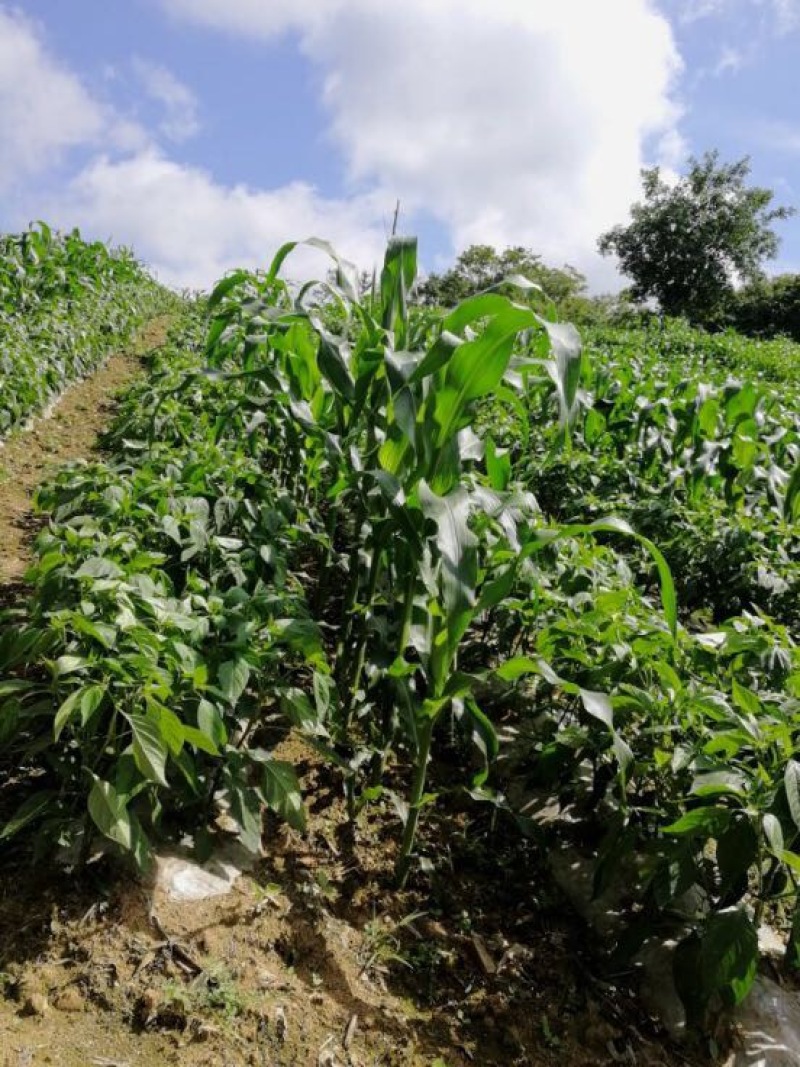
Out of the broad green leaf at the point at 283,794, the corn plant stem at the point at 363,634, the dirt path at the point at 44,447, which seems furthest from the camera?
the dirt path at the point at 44,447

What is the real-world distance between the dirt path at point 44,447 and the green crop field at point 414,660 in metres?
0.94

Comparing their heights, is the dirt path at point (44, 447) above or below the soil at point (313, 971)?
above

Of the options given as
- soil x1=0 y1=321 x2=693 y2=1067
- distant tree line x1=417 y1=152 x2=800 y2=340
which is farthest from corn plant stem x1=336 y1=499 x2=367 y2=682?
distant tree line x1=417 y1=152 x2=800 y2=340

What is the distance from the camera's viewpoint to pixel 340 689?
2.49m

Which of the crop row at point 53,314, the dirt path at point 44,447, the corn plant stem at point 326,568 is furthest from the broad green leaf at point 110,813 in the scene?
the crop row at point 53,314

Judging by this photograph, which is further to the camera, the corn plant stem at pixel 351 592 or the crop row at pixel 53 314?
the crop row at pixel 53 314

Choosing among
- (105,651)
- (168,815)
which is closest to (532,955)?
(168,815)

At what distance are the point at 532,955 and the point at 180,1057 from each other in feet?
3.02

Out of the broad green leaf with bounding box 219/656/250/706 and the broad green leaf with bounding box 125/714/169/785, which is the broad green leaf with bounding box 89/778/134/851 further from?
the broad green leaf with bounding box 219/656/250/706

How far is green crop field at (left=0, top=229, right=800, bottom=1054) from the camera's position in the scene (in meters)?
1.60

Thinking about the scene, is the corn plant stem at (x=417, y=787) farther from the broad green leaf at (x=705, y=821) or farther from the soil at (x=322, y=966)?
the broad green leaf at (x=705, y=821)

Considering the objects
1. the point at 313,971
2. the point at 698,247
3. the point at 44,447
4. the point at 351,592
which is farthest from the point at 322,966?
the point at 698,247

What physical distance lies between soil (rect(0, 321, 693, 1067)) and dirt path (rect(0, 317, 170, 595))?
1860mm

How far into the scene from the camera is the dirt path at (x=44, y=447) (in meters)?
3.63
